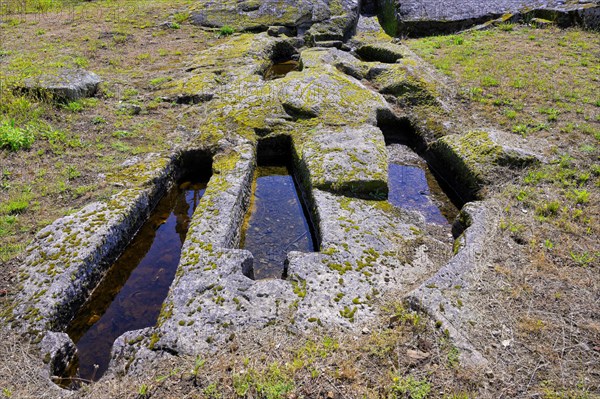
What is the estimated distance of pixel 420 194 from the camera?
8516mm

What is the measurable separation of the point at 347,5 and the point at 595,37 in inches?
427

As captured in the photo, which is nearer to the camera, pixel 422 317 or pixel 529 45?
pixel 422 317

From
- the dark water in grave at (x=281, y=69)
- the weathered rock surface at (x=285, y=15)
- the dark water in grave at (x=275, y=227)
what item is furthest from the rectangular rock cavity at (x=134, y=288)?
the weathered rock surface at (x=285, y=15)

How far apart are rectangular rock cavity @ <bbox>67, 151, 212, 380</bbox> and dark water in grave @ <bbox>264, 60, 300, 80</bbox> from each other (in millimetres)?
8091

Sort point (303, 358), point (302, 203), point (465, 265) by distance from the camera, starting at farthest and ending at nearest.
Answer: point (302, 203)
point (465, 265)
point (303, 358)

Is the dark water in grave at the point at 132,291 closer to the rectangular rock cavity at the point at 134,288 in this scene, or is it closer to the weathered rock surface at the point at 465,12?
the rectangular rock cavity at the point at 134,288

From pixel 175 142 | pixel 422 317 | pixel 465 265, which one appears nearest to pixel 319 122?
pixel 175 142

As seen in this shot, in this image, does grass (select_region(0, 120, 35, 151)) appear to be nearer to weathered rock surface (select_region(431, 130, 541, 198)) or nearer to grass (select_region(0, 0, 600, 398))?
grass (select_region(0, 0, 600, 398))

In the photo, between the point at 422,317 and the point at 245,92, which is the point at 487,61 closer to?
the point at 245,92

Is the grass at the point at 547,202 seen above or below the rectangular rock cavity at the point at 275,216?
above

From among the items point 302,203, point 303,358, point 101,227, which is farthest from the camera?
point 302,203

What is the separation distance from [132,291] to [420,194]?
19.8 ft

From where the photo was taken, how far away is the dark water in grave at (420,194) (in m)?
7.96

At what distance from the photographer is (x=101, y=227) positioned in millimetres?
6605
